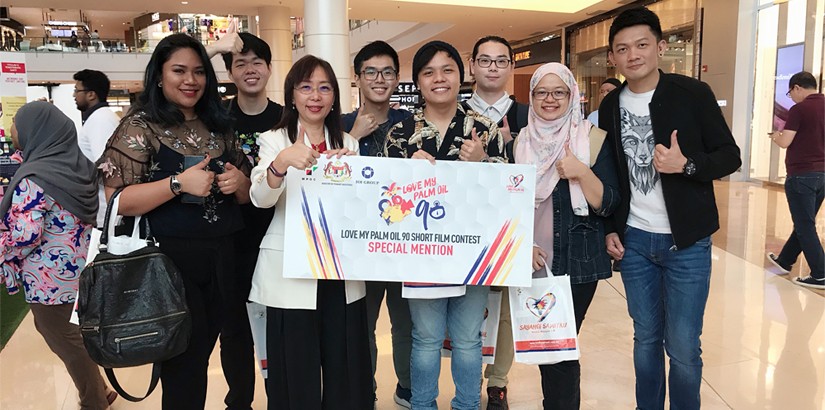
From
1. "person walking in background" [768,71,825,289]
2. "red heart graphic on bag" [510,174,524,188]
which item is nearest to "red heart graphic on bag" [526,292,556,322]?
"red heart graphic on bag" [510,174,524,188]

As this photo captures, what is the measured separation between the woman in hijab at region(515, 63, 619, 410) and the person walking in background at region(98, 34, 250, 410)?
1176 millimetres

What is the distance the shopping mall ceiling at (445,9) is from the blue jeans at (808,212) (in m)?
9.75

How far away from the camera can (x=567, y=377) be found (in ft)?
7.47

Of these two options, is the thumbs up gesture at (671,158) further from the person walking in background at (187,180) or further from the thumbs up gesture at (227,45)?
the thumbs up gesture at (227,45)

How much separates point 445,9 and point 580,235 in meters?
12.9

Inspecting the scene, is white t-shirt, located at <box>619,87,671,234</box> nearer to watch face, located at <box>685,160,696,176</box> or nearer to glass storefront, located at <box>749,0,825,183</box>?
watch face, located at <box>685,160,696,176</box>

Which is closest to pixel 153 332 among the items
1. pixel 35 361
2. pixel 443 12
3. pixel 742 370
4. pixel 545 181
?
pixel 545 181

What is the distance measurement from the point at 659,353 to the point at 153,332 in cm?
203

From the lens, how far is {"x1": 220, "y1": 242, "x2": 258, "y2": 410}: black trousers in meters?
2.47

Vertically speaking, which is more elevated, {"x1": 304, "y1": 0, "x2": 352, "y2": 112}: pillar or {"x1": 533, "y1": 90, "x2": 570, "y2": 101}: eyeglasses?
{"x1": 304, "y1": 0, "x2": 352, "y2": 112}: pillar

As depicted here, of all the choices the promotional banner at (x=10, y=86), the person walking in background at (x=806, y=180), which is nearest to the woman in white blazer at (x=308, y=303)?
the person walking in background at (x=806, y=180)

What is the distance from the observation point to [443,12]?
1438 centimetres

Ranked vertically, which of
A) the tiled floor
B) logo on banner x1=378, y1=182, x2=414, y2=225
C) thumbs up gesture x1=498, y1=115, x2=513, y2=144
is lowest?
the tiled floor

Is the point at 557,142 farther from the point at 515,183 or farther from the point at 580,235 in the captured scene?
the point at 580,235
